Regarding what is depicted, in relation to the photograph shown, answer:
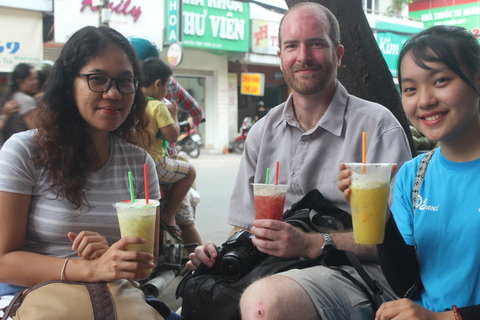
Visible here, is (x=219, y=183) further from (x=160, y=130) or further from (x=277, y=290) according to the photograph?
(x=277, y=290)

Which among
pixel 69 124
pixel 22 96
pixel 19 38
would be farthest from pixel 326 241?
pixel 19 38

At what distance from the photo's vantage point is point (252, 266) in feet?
7.72

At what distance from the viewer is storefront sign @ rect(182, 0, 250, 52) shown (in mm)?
16031

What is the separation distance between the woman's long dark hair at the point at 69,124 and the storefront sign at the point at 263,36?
52.5 feet

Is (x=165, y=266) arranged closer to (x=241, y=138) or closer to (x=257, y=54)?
(x=241, y=138)

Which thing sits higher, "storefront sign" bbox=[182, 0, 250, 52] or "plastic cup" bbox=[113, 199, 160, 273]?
"storefront sign" bbox=[182, 0, 250, 52]

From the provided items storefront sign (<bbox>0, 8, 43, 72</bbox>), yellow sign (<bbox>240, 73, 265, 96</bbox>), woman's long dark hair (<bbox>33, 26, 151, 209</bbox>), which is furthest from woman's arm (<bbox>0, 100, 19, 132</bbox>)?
yellow sign (<bbox>240, 73, 265, 96</bbox>)

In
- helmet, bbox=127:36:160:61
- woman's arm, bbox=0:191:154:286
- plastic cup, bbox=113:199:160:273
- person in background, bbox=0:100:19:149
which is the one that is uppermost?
helmet, bbox=127:36:160:61

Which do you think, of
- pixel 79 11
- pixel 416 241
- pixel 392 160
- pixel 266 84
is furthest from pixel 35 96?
pixel 266 84

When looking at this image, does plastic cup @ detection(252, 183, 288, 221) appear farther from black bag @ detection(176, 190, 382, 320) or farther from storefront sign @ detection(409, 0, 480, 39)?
storefront sign @ detection(409, 0, 480, 39)

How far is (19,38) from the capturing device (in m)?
13.0

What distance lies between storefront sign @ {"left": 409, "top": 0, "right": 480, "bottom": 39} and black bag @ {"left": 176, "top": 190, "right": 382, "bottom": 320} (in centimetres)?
1959

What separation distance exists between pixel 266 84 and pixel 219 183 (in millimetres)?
11180

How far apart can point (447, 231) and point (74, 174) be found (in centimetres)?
164
